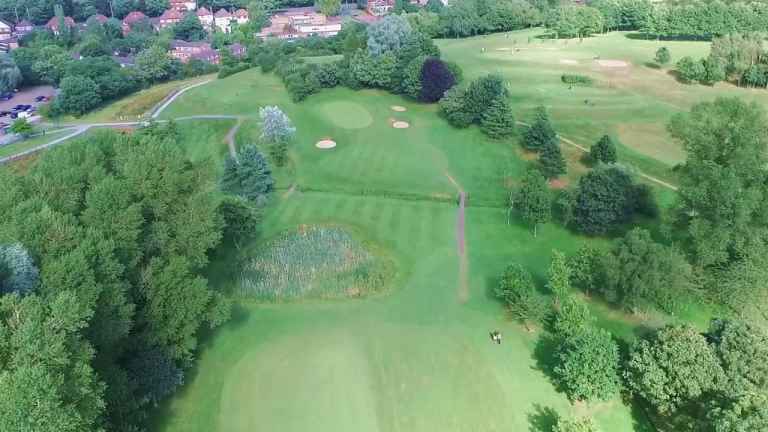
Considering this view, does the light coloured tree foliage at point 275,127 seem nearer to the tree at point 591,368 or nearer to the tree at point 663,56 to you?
the tree at point 591,368

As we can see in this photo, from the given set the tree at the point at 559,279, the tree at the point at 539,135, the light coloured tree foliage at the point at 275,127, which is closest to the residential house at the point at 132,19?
the light coloured tree foliage at the point at 275,127

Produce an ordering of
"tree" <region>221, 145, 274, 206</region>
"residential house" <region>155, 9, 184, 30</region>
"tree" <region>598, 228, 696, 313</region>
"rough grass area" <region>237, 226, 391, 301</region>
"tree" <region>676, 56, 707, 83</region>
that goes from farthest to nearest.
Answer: "residential house" <region>155, 9, 184, 30</region> < "tree" <region>676, 56, 707, 83</region> < "tree" <region>221, 145, 274, 206</region> < "rough grass area" <region>237, 226, 391, 301</region> < "tree" <region>598, 228, 696, 313</region>

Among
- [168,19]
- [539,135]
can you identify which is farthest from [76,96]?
[168,19]

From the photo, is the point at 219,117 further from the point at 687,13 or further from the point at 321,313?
the point at 687,13

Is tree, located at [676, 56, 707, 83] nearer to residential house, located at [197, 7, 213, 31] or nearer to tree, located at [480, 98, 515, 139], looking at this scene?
tree, located at [480, 98, 515, 139]

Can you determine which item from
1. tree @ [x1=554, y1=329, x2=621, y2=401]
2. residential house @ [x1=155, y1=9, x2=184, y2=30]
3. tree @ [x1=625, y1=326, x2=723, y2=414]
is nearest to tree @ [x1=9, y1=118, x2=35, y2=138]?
tree @ [x1=554, y1=329, x2=621, y2=401]

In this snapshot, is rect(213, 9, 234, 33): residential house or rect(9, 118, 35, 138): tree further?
rect(213, 9, 234, 33): residential house
